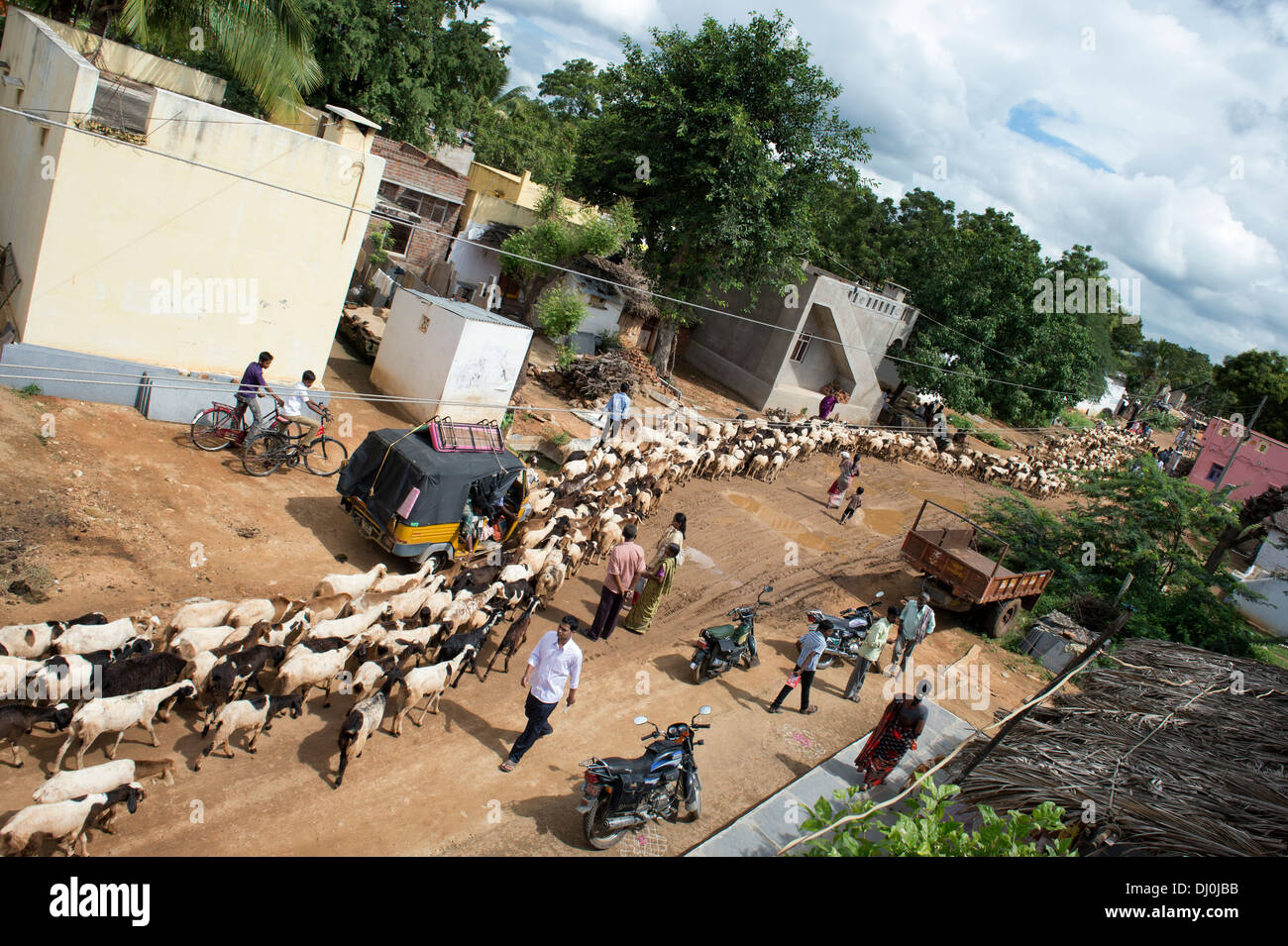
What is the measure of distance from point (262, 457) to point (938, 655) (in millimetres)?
11119

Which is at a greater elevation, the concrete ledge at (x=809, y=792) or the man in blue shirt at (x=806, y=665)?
the man in blue shirt at (x=806, y=665)

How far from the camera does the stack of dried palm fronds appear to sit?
5.71 m

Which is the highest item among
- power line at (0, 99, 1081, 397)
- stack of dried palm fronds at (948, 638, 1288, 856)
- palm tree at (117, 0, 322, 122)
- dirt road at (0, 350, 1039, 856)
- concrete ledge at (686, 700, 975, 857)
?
palm tree at (117, 0, 322, 122)

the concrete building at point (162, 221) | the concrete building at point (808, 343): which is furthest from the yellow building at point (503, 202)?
the concrete building at point (162, 221)

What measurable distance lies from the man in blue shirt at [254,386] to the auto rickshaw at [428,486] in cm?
218

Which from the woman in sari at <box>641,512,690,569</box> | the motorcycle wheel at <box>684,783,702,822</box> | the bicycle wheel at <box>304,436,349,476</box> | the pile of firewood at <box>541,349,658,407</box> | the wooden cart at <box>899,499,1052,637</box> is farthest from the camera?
the pile of firewood at <box>541,349,658,407</box>

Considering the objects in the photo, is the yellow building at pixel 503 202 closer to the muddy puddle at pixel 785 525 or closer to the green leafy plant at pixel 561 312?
the green leafy plant at pixel 561 312

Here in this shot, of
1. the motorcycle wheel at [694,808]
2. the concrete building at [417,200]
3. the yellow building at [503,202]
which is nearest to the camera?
the motorcycle wheel at [694,808]

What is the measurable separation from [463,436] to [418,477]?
123 cm

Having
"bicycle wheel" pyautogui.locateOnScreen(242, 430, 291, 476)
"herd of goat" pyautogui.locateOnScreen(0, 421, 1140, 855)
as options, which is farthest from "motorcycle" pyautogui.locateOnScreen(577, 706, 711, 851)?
"bicycle wheel" pyautogui.locateOnScreen(242, 430, 291, 476)

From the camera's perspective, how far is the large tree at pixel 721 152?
874 inches

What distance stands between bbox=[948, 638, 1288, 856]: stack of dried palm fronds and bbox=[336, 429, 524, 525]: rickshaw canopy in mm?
6765

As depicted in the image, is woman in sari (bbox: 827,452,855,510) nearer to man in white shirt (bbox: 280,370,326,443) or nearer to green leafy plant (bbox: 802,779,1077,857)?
man in white shirt (bbox: 280,370,326,443)

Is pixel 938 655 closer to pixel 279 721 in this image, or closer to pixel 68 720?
pixel 279 721
